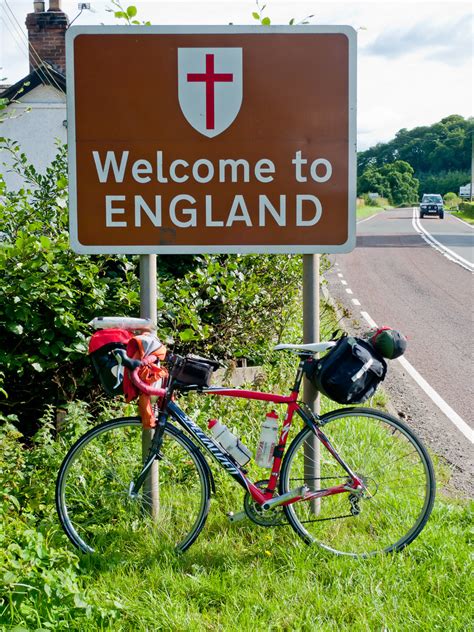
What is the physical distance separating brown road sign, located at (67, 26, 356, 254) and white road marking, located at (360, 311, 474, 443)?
3.14m

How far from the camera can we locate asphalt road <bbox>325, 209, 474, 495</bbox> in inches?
249

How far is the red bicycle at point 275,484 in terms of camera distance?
11.5ft

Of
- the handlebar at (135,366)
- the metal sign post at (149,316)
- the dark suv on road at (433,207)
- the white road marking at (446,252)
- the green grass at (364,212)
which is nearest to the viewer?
the handlebar at (135,366)

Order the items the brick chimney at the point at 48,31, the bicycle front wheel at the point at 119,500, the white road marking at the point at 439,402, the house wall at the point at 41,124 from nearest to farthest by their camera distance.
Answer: the bicycle front wheel at the point at 119,500 < the white road marking at the point at 439,402 < the brick chimney at the point at 48,31 < the house wall at the point at 41,124

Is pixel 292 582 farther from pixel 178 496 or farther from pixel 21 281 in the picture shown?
pixel 21 281

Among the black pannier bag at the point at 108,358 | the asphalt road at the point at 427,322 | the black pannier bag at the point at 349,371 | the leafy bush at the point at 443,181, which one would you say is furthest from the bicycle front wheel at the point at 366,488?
the leafy bush at the point at 443,181

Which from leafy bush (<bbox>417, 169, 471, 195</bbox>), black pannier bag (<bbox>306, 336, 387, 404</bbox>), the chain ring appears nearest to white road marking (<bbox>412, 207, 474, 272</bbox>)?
black pannier bag (<bbox>306, 336, 387, 404</bbox>)

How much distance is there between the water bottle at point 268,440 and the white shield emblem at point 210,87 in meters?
1.30

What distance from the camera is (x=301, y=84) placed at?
11.8 feet

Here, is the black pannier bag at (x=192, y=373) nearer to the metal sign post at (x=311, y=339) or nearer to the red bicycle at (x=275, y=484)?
the red bicycle at (x=275, y=484)

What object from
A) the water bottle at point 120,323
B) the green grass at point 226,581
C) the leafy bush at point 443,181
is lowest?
the leafy bush at point 443,181

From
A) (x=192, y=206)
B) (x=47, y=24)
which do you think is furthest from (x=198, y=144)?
(x=47, y=24)

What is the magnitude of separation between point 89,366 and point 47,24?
800 inches

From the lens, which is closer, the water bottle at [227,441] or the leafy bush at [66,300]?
the water bottle at [227,441]
